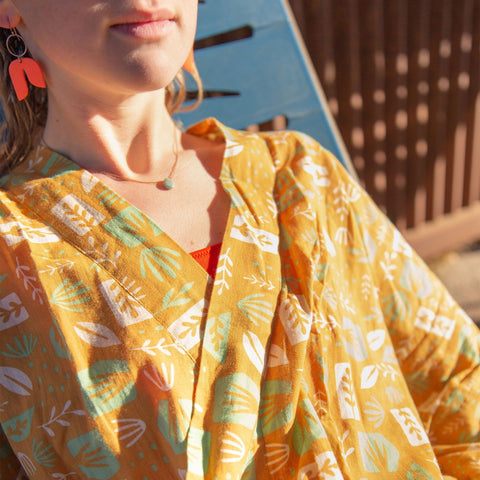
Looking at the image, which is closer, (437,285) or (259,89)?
(437,285)

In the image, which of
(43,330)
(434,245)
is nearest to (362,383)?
(43,330)

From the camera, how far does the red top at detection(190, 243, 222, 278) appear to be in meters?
0.98

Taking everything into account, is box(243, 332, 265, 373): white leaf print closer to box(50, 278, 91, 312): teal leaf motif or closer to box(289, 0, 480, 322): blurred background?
box(50, 278, 91, 312): teal leaf motif

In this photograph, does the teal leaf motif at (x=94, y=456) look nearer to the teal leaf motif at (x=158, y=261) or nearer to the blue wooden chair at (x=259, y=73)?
the teal leaf motif at (x=158, y=261)

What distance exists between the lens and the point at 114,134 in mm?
1087

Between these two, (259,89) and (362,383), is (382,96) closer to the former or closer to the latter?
(259,89)

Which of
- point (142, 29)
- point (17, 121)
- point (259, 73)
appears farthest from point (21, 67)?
point (259, 73)

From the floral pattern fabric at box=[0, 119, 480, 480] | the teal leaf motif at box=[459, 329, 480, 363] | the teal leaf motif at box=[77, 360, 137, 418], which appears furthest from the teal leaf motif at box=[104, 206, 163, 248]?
the teal leaf motif at box=[459, 329, 480, 363]

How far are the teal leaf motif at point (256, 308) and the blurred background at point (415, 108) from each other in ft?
6.40

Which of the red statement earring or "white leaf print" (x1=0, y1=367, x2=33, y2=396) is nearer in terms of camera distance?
"white leaf print" (x1=0, y1=367, x2=33, y2=396)

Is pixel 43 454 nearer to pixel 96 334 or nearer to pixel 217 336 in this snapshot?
pixel 96 334

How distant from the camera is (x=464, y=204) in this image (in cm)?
354

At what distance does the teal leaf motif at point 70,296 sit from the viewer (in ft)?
2.93

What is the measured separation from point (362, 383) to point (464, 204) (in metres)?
2.82
